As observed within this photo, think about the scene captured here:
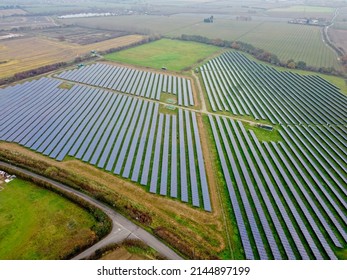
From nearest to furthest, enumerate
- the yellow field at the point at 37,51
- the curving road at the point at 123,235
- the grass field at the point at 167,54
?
the curving road at the point at 123,235, the yellow field at the point at 37,51, the grass field at the point at 167,54

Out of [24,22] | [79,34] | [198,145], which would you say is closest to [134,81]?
[198,145]

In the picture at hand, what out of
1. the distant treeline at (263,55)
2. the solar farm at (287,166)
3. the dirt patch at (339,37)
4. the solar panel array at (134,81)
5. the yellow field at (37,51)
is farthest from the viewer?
the dirt patch at (339,37)

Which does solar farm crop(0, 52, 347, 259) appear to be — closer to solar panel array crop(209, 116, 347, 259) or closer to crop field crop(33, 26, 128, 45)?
solar panel array crop(209, 116, 347, 259)

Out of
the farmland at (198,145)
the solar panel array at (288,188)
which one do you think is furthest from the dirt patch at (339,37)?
the solar panel array at (288,188)

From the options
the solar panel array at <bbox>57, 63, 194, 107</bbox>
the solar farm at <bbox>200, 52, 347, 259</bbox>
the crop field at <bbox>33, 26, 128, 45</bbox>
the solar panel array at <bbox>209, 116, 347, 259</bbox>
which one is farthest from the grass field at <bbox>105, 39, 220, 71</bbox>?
the solar panel array at <bbox>209, 116, 347, 259</bbox>

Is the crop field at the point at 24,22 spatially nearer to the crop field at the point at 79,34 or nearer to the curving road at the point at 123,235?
the crop field at the point at 79,34

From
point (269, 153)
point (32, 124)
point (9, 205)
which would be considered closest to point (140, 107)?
point (32, 124)
